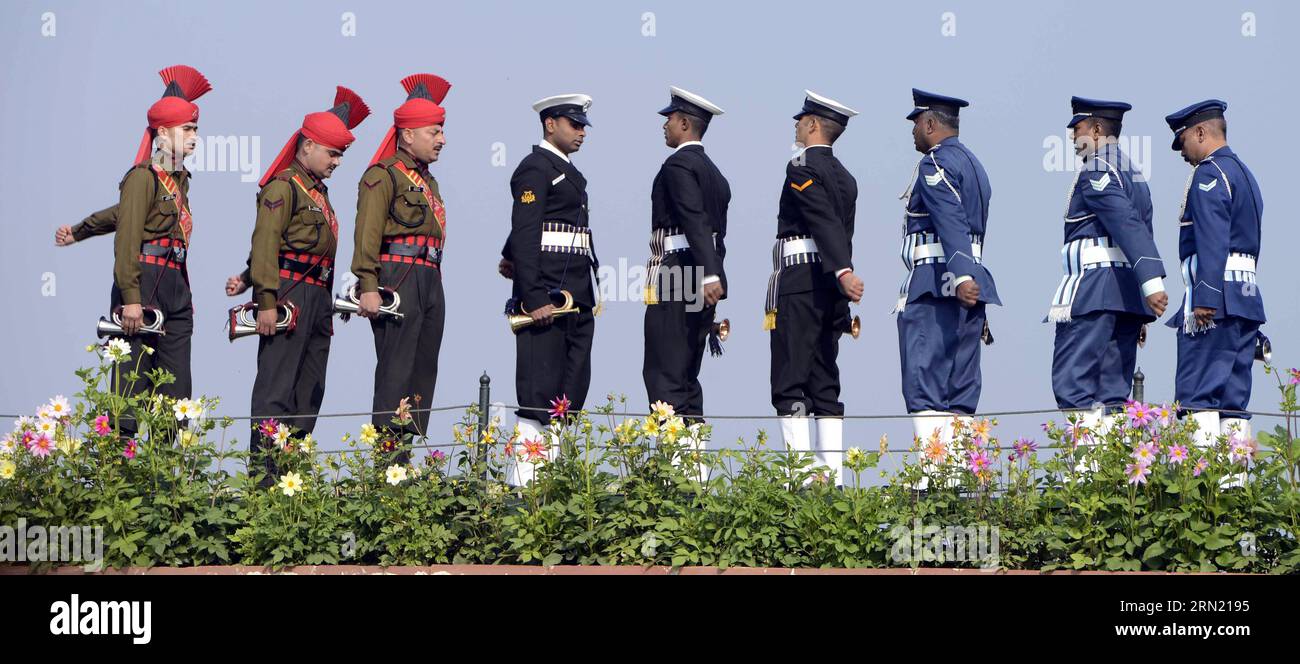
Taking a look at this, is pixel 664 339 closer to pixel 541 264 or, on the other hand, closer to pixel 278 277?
pixel 541 264

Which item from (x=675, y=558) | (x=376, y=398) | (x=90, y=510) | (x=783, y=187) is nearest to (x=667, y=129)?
(x=783, y=187)

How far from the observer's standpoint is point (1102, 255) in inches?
419

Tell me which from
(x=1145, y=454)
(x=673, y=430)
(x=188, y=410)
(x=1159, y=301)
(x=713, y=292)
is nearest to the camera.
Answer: (x=1145, y=454)

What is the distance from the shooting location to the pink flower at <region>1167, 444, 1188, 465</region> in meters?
8.55

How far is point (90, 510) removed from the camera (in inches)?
359

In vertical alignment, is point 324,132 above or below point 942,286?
above

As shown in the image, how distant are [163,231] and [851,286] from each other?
440 cm

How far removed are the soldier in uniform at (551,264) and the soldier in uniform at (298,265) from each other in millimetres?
1182

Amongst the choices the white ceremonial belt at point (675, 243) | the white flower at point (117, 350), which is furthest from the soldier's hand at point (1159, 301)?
the white flower at point (117, 350)

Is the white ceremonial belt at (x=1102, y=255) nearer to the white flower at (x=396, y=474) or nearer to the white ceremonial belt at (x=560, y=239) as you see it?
the white ceremonial belt at (x=560, y=239)

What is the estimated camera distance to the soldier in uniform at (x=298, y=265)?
35.2 feet

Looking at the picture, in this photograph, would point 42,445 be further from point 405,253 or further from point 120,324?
point 405,253

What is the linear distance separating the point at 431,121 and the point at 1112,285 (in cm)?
437

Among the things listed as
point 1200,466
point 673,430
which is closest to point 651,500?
point 673,430
